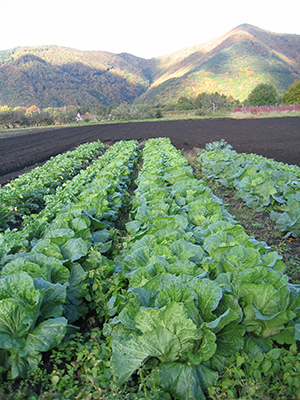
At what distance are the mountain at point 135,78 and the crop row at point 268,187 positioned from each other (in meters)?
87.7

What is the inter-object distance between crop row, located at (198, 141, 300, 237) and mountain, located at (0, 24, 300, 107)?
87660 mm

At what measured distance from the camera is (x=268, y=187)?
5457mm

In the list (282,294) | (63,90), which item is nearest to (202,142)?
(282,294)

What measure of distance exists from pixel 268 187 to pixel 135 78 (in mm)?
165134

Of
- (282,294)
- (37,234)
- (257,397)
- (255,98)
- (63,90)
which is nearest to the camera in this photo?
(257,397)

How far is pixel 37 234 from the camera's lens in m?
3.72

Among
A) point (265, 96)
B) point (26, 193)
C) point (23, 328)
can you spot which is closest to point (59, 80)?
point (265, 96)

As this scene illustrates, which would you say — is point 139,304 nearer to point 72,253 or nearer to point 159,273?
point 159,273

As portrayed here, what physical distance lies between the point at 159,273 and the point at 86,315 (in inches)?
44.9

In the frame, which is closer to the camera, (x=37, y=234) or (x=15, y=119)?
(x=37, y=234)

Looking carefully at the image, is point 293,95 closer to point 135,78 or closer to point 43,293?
point 43,293

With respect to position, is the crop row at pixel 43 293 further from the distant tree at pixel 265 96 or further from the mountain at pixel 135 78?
the mountain at pixel 135 78

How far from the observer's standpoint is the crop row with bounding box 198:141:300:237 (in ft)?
14.8

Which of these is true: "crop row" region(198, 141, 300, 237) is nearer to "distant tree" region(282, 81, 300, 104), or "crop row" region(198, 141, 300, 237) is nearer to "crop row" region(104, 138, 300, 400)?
"crop row" region(104, 138, 300, 400)
